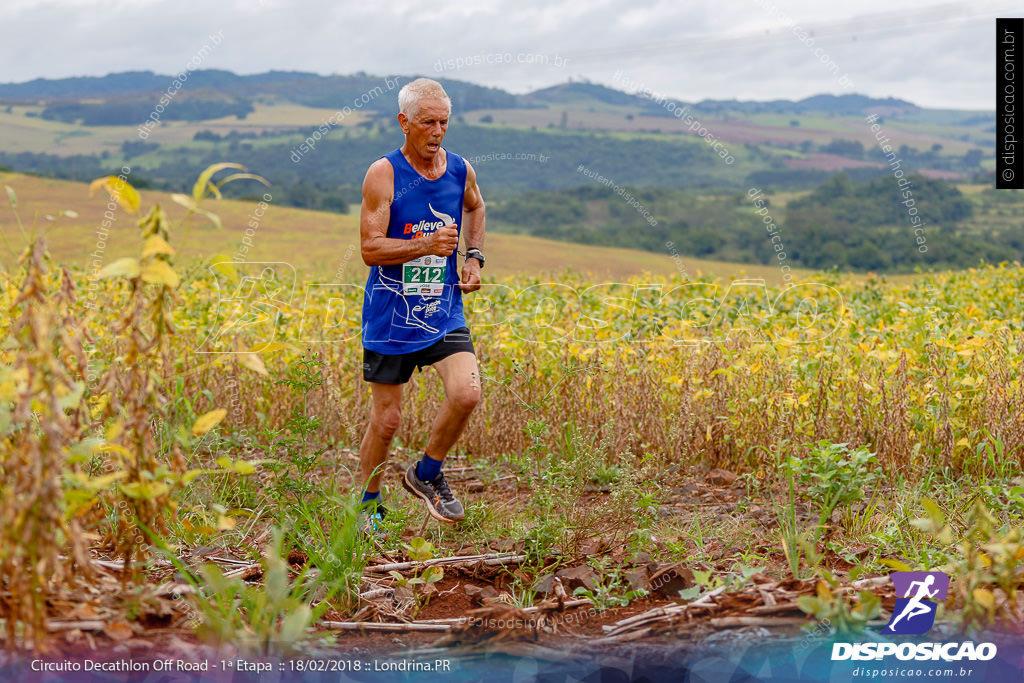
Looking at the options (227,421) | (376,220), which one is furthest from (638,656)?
(227,421)

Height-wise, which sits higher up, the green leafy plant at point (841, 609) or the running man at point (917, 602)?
the green leafy plant at point (841, 609)

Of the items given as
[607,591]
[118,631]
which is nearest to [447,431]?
[607,591]

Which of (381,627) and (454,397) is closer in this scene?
(381,627)

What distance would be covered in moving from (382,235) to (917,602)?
254cm

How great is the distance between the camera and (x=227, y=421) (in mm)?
5488

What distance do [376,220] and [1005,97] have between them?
4977 mm

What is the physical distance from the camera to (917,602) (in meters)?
2.69

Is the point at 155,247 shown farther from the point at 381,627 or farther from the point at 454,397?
the point at 454,397

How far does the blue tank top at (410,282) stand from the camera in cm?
392

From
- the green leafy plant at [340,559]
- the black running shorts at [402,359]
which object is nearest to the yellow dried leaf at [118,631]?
the green leafy plant at [340,559]

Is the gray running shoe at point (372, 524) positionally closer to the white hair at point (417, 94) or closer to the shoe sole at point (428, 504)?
the shoe sole at point (428, 504)

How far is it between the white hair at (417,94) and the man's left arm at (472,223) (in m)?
0.43

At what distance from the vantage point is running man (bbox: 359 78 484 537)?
12.5ft

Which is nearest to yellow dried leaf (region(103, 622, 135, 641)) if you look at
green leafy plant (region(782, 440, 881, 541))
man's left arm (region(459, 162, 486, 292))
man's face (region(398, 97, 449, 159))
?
man's left arm (region(459, 162, 486, 292))
